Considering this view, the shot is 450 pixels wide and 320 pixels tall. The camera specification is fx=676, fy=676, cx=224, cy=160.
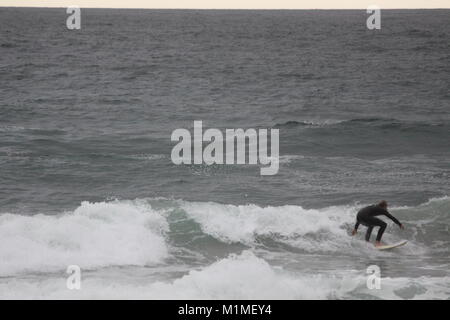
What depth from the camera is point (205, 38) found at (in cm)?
8594

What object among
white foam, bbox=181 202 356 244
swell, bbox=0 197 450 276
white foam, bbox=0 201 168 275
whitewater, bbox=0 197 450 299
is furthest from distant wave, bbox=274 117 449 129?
white foam, bbox=0 201 168 275

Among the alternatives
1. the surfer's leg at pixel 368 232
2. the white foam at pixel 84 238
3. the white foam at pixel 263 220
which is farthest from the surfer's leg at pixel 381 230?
the white foam at pixel 84 238

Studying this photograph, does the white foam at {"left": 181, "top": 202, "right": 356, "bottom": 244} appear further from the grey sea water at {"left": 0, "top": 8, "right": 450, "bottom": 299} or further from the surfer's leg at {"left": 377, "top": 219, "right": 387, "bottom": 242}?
the surfer's leg at {"left": 377, "top": 219, "right": 387, "bottom": 242}

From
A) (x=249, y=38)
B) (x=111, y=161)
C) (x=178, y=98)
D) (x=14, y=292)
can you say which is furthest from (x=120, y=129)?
(x=249, y=38)

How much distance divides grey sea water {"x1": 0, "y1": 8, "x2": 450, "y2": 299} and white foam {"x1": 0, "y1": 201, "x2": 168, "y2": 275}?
1.7 inches

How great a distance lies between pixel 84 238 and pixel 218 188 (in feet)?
18.9

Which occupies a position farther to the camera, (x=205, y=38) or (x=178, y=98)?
(x=205, y=38)

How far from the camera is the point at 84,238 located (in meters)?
14.3

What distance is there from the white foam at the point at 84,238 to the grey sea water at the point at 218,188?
4 centimetres

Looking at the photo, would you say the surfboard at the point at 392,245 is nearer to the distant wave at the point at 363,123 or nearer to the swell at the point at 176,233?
the swell at the point at 176,233

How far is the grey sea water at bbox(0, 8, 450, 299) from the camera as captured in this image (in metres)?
12.2

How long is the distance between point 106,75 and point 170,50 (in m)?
21.6

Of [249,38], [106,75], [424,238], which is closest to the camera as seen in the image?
[424,238]
